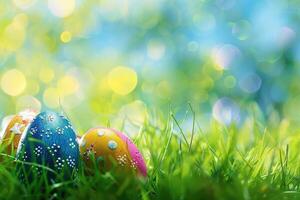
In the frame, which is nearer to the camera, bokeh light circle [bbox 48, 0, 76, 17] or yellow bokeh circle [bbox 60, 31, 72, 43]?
bokeh light circle [bbox 48, 0, 76, 17]

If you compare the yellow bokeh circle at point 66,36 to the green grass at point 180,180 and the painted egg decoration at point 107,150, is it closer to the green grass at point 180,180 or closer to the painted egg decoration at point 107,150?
the green grass at point 180,180

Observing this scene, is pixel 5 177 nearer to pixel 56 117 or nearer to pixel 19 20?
pixel 56 117

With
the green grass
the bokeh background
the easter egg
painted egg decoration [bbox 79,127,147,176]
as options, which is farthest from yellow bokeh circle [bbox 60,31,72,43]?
painted egg decoration [bbox 79,127,147,176]

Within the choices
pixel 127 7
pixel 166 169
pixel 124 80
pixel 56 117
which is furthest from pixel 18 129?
pixel 127 7

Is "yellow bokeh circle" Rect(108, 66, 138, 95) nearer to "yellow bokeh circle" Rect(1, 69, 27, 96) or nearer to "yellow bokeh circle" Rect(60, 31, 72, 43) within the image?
"yellow bokeh circle" Rect(60, 31, 72, 43)

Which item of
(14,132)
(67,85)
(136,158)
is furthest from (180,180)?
(67,85)

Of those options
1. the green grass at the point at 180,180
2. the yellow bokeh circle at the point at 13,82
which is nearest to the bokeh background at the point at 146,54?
the yellow bokeh circle at the point at 13,82

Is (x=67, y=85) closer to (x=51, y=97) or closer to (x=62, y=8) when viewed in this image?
(x=51, y=97)
